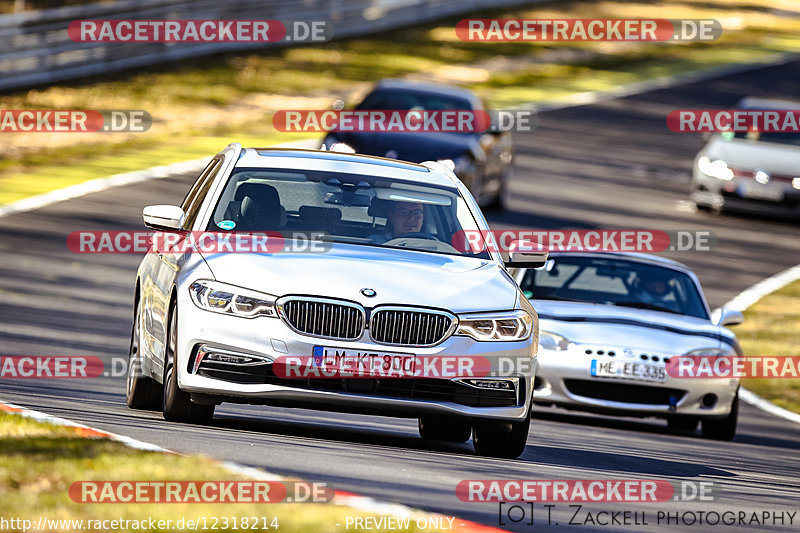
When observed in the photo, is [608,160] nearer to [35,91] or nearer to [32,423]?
[35,91]

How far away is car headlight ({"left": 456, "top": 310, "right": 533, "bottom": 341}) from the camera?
9.65m

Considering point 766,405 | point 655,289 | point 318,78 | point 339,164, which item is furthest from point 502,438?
point 318,78

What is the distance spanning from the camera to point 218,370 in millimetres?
9555

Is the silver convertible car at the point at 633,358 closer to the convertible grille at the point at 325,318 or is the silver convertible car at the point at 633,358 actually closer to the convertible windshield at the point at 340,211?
the convertible windshield at the point at 340,211

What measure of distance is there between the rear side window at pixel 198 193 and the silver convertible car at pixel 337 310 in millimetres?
133

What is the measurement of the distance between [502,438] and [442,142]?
1343cm

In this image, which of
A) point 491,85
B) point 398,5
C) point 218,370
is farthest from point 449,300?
point 398,5

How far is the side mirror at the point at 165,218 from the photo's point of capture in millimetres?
10461

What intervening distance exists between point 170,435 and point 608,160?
25.2 meters

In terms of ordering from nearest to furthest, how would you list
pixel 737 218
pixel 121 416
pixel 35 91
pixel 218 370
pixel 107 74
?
pixel 218 370 → pixel 121 416 → pixel 737 218 → pixel 35 91 → pixel 107 74

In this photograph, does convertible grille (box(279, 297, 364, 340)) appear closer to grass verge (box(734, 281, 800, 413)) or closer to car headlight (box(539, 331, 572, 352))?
car headlight (box(539, 331, 572, 352))

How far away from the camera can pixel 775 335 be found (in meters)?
22.2

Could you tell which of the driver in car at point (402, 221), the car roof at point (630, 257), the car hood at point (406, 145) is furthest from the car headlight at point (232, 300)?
the car hood at point (406, 145)

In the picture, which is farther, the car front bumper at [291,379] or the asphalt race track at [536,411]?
the car front bumper at [291,379]
